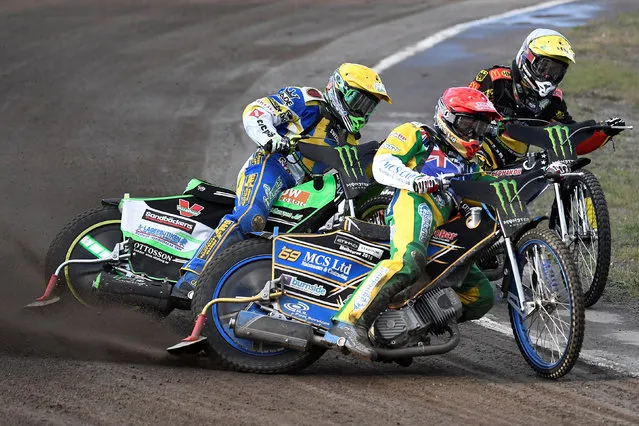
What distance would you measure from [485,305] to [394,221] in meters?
0.96

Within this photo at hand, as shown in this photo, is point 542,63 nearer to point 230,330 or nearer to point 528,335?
point 528,335

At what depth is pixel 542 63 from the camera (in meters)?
10.4

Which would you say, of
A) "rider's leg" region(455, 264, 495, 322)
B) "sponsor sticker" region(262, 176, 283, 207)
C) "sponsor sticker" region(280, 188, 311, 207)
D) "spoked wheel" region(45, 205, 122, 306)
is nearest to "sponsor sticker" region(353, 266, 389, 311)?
"rider's leg" region(455, 264, 495, 322)

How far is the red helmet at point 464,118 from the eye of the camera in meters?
8.08

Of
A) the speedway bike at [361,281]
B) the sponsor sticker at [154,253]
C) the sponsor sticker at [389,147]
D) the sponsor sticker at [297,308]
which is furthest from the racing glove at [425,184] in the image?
the sponsor sticker at [154,253]

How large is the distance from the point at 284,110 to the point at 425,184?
2222 mm

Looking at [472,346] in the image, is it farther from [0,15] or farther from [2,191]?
[0,15]

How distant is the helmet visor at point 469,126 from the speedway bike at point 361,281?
0.37 meters

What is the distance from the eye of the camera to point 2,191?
13.5m

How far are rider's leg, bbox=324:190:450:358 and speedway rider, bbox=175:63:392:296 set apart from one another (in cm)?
153

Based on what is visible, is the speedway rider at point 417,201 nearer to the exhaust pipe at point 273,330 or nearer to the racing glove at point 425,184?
the racing glove at point 425,184

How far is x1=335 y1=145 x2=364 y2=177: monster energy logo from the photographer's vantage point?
350 inches

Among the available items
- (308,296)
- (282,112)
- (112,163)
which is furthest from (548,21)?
(308,296)

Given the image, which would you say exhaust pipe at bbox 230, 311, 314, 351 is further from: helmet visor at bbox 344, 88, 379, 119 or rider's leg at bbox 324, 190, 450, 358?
helmet visor at bbox 344, 88, 379, 119
